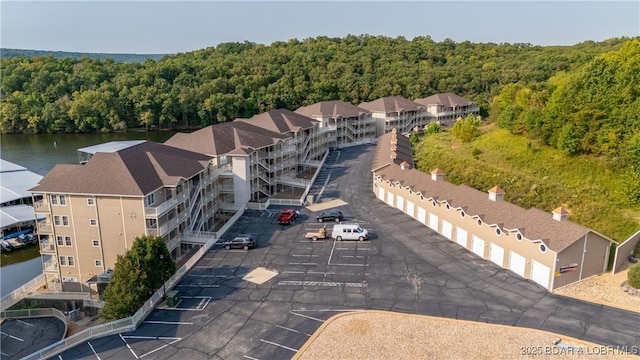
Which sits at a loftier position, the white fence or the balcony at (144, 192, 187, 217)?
the balcony at (144, 192, 187, 217)

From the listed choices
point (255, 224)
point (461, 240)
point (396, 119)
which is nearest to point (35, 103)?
point (396, 119)

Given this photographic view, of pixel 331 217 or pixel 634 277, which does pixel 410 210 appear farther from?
pixel 634 277

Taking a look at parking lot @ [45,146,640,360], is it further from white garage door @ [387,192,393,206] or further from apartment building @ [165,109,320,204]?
apartment building @ [165,109,320,204]

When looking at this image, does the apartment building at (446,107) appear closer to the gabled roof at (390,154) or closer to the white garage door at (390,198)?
the gabled roof at (390,154)

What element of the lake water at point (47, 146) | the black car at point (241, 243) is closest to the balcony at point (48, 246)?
the black car at point (241, 243)

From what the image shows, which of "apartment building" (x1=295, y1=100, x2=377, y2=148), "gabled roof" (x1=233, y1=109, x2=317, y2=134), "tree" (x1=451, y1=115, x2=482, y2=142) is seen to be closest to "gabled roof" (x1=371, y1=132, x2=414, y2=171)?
"tree" (x1=451, y1=115, x2=482, y2=142)
